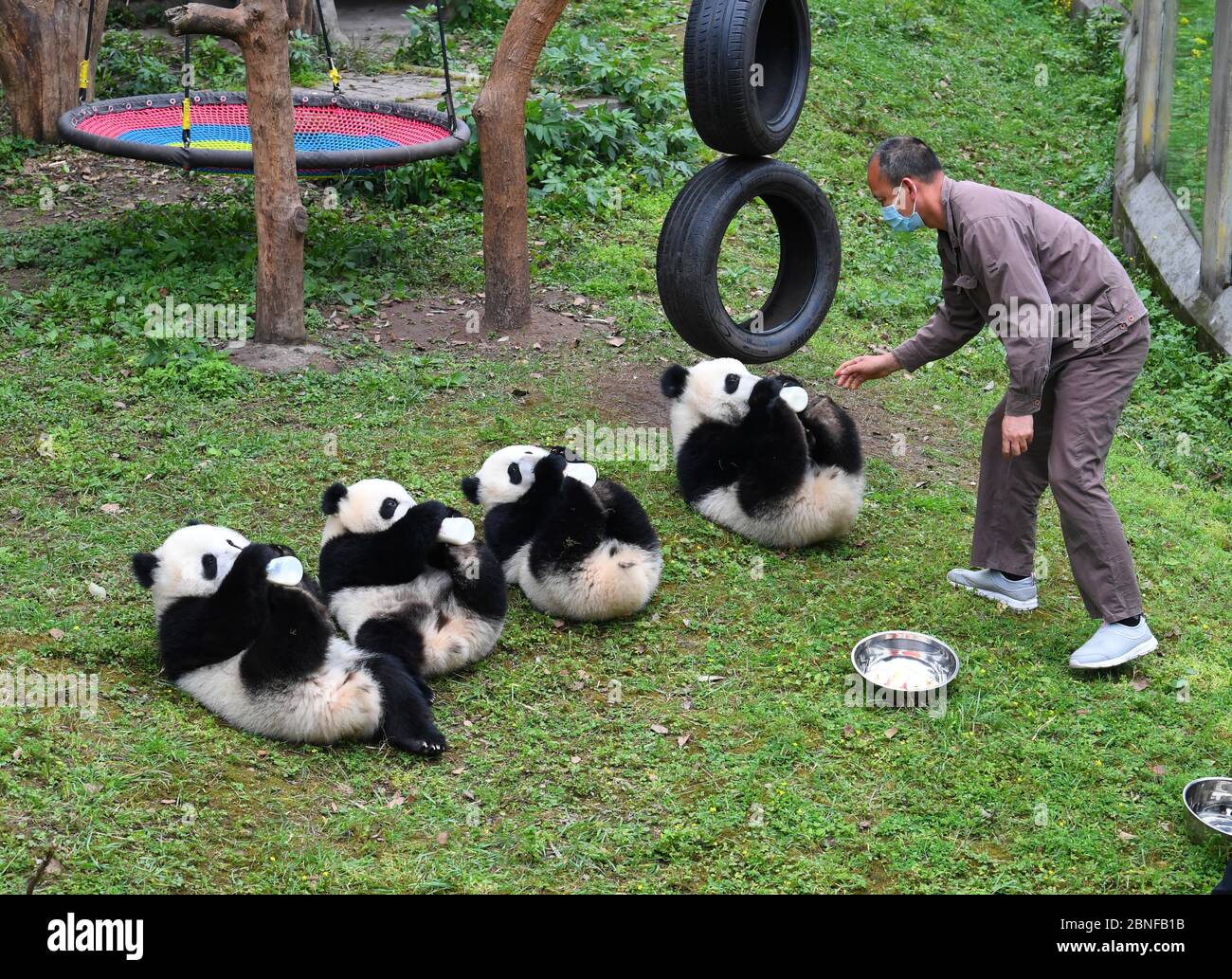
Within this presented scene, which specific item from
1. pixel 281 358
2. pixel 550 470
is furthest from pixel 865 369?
pixel 281 358

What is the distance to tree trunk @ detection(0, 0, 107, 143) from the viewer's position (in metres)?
10.7

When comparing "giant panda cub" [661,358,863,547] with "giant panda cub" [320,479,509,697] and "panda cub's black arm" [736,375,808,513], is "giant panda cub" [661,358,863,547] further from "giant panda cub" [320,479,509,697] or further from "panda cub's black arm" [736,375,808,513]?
"giant panda cub" [320,479,509,697]

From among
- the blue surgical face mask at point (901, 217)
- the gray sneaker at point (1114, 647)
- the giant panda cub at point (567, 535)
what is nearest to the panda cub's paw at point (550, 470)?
the giant panda cub at point (567, 535)

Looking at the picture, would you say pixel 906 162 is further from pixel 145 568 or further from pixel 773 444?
pixel 145 568

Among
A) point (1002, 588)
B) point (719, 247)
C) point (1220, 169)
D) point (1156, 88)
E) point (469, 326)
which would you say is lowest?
point (1002, 588)

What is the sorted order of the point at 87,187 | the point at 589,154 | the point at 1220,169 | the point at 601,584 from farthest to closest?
1. the point at 589,154
2. the point at 87,187
3. the point at 1220,169
4. the point at 601,584

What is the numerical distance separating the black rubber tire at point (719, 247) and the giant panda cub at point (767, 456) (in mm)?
451

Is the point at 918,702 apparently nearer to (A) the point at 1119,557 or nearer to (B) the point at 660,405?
(A) the point at 1119,557

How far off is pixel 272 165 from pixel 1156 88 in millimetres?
8064

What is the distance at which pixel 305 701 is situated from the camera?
4523 mm

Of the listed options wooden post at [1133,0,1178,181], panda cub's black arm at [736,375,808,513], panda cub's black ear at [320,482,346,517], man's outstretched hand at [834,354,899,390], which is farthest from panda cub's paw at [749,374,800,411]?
wooden post at [1133,0,1178,181]

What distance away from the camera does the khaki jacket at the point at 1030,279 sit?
505cm
